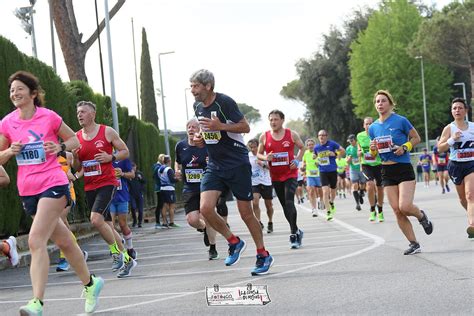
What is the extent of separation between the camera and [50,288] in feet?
32.7

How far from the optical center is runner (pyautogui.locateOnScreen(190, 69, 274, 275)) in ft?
29.9

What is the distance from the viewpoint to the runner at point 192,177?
1239 centimetres

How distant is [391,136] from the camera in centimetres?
1079

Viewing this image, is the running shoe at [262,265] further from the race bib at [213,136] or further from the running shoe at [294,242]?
the running shoe at [294,242]

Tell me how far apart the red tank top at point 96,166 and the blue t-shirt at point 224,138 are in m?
1.91

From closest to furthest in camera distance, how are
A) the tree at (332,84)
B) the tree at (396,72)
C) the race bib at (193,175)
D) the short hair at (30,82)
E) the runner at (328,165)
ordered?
the short hair at (30,82), the race bib at (193,175), the runner at (328,165), the tree at (396,72), the tree at (332,84)

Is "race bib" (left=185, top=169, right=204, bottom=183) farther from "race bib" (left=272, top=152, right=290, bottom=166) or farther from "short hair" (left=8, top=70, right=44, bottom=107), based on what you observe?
"short hair" (left=8, top=70, right=44, bottom=107)

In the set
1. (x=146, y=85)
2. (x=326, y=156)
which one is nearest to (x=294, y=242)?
(x=326, y=156)

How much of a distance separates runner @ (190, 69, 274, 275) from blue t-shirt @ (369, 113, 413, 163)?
7.06 feet

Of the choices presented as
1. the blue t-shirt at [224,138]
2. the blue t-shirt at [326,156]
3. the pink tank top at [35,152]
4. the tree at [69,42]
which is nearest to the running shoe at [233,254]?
the blue t-shirt at [224,138]

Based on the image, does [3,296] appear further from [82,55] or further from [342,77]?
[342,77]

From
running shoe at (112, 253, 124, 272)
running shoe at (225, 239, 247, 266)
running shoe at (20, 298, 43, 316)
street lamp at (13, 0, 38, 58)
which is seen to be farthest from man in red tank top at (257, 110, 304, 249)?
street lamp at (13, 0, 38, 58)

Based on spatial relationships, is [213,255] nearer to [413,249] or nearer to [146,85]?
[413,249]

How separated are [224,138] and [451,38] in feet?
202
